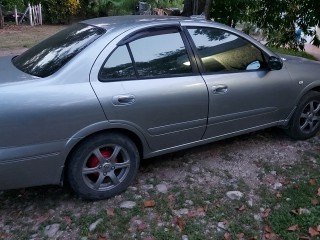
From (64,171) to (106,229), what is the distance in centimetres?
60

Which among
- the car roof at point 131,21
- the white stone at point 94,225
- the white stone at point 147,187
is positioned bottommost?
the white stone at point 147,187

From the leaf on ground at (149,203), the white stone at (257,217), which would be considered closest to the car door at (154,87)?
the leaf on ground at (149,203)

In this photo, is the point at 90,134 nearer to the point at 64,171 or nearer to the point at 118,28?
the point at 64,171

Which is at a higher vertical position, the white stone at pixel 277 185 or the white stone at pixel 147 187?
the white stone at pixel 277 185

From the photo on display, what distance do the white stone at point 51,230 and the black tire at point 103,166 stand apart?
329 millimetres

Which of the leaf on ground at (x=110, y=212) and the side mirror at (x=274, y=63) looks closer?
the leaf on ground at (x=110, y=212)

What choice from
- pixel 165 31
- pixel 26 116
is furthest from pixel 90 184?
pixel 165 31

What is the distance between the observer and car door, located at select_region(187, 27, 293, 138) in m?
3.65

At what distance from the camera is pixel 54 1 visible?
16656 millimetres

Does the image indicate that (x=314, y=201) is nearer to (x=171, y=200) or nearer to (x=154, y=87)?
(x=171, y=200)

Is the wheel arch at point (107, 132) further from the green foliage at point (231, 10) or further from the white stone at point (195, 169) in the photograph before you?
the green foliage at point (231, 10)

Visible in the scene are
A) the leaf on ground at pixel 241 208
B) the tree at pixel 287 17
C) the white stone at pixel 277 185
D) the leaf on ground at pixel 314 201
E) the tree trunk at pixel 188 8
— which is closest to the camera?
the leaf on ground at pixel 241 208

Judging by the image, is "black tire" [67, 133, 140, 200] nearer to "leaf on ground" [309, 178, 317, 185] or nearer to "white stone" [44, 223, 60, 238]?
"white stone" [44, 223, 60, 238]

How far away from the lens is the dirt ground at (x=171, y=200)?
3.01m
